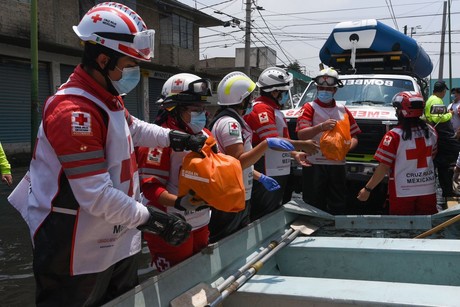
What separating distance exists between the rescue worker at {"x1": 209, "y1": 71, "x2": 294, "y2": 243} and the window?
20.0 m

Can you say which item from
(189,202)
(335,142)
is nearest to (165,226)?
(189,202)

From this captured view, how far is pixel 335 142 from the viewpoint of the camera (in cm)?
411

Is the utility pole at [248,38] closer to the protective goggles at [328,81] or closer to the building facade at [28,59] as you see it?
the building facade at [28,59]

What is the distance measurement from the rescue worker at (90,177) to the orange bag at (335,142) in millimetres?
2519

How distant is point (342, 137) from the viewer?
4180mm

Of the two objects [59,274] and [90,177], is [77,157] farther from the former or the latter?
[59,274]

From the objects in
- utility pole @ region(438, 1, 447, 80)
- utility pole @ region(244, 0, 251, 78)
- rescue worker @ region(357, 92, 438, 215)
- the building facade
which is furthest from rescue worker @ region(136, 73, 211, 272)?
utility pole @ region(438, 1, 447, 80)

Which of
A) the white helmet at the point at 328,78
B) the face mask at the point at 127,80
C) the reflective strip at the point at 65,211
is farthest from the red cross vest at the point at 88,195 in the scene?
the white helmet at the point at 328,78

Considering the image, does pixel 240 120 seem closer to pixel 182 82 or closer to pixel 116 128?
pixel 182 82

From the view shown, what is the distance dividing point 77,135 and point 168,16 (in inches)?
862

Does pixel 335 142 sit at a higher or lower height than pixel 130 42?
lower

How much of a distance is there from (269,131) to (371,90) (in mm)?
3430

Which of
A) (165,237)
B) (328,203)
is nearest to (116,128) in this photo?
(165,237)

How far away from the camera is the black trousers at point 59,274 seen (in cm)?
177
